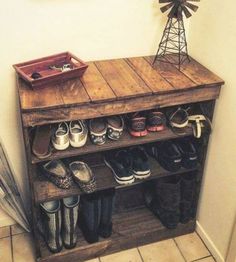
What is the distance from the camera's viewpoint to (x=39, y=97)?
145 cm

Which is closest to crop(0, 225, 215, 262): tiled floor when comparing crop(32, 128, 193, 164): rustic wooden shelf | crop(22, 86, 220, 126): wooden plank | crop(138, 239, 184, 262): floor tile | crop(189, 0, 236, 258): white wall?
crop(138, 239, 184, 262): floor tile

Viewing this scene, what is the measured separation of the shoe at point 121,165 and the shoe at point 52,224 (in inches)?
12.4

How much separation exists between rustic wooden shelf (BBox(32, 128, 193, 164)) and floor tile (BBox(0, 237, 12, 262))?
69 cm

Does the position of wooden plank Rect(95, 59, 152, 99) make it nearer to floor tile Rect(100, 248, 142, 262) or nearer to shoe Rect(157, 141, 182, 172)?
shoe Rect(157, 141, 182, 172)

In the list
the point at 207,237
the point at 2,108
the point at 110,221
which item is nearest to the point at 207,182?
the point at 207,237

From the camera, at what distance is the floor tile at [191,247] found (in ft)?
6.38

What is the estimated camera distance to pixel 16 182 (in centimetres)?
187

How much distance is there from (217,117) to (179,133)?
200mm

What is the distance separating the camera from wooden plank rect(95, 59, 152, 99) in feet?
4.94

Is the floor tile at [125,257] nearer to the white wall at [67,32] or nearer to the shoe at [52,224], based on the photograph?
the shoe at [52,224]

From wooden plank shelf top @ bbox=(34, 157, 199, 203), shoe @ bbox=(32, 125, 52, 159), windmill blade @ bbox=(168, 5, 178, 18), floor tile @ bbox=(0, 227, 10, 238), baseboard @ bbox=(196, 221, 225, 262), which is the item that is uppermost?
windmill blade @ bbox=(168, 5, 178, 18)

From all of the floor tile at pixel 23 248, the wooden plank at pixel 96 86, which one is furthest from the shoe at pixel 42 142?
the floor tile at pixel 23 248

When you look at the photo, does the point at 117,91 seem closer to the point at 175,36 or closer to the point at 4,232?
the point at 175,36

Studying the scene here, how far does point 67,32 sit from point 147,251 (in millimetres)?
1205
